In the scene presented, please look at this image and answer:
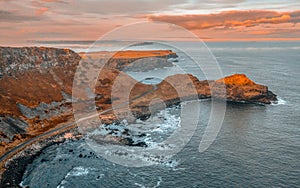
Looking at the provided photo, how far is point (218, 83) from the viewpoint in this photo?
543 ft

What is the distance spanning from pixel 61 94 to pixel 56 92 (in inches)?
124

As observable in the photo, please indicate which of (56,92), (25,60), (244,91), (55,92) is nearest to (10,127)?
(55,92)

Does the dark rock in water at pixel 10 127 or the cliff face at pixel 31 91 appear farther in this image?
the cliff face at pixel 31 91

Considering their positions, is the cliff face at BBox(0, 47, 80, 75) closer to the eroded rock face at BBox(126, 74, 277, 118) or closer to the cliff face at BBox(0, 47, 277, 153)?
the cliff face at BBox(0, 47, 277, 153)

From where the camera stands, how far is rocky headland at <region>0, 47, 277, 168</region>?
116 metres

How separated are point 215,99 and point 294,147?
74.8 meters

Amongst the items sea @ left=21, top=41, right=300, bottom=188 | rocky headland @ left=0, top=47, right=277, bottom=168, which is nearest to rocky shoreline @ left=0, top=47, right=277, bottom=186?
rocky headland @ left=0, top=47, right=277, bottom=168

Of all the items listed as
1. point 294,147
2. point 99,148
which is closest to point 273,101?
point 294,147

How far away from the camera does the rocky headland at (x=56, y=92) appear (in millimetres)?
115625

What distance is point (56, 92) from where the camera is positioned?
157750 mm

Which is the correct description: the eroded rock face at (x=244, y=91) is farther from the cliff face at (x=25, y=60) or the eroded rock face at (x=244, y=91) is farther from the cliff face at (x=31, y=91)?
the cliff face at (x=25, y=60)

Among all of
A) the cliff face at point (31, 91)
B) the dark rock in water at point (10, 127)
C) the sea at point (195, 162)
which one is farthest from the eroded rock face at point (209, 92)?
the dark rock in water at point (10, 127)

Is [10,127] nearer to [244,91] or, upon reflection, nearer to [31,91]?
[31,91]

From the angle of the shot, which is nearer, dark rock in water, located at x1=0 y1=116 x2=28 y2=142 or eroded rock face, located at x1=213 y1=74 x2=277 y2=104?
dark rock in water, located at x1=0 y1=116 x2=28 y2=142
